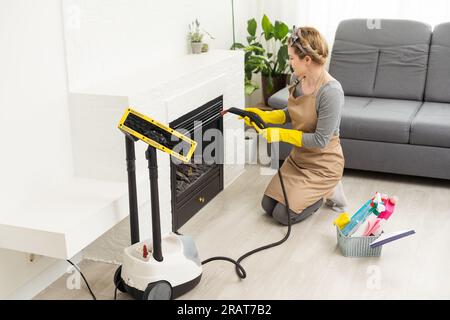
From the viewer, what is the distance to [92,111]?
2.81 meters

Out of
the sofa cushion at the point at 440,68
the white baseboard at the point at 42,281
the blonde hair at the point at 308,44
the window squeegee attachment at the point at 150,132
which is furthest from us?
the sofa cushion at the point at 440,68

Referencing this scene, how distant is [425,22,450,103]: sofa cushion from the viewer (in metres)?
4.27

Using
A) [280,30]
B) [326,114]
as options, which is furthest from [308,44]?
[280,30]

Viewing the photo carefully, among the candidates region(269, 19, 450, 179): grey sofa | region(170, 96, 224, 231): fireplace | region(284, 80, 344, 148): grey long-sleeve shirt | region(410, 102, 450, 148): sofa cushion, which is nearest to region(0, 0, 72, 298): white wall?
region(170, 96, 224, 231): fireplace

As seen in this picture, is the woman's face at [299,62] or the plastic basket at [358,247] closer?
the plastic basket at [358,247]

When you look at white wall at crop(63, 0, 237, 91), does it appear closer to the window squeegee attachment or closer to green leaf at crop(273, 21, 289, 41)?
the window squeegee attachment

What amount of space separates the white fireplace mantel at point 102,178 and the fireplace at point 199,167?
0.11 metres

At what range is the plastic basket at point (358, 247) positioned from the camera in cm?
302

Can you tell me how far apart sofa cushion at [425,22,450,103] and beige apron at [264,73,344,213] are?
3.96 feet

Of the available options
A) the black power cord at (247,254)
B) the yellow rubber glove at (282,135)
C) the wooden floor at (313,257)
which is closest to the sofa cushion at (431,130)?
the wooden floor at (313,257)

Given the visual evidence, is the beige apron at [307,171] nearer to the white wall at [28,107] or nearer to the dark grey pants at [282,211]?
the dark grey pants at [282,211]
